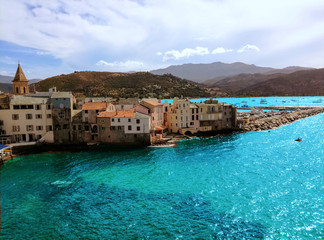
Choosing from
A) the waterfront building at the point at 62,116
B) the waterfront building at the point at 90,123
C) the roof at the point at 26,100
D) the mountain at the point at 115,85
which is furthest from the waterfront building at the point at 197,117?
the mountain at the point at 115,85

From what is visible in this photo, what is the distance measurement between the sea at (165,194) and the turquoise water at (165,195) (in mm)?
101

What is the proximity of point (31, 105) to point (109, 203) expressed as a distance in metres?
35.0

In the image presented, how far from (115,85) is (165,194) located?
125 meters

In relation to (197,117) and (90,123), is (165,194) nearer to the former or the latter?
(90,123)

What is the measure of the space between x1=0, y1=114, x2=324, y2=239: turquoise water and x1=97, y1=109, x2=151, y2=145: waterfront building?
4167mm

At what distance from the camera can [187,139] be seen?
5600 centimetres

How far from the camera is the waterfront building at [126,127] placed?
48875mm

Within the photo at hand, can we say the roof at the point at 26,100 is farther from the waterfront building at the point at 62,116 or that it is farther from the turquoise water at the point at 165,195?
the turquoise water at the point at 165,195

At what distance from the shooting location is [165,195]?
26984 mm

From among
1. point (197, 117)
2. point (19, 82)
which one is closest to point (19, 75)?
point (19, 82)

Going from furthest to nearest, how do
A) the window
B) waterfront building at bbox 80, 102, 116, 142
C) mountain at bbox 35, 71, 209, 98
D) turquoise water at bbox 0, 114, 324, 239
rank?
1. mountain at bbox 35, 71, 209, 98
2. waterfront building at bbox 80, 102, 116, 142
3. the window
4. turquoise water at bbox 0, 114, 324, 239

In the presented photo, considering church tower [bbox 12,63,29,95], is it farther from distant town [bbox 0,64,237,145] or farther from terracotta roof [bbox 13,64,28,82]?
distant town [bbox 0,64,237,145]

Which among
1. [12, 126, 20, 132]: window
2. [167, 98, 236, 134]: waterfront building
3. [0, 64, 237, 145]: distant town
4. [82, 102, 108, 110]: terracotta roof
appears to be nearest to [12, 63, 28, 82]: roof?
[0, 64, 237, 145]: distant town

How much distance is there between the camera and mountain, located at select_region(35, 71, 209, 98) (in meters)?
130
